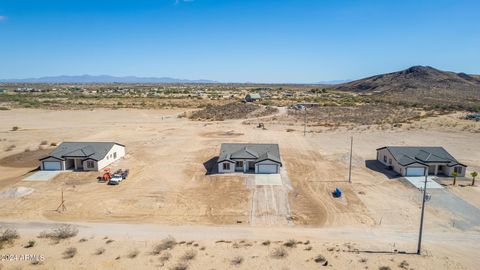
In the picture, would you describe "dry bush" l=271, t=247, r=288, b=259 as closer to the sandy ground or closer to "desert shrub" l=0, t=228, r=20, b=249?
the sandy ground

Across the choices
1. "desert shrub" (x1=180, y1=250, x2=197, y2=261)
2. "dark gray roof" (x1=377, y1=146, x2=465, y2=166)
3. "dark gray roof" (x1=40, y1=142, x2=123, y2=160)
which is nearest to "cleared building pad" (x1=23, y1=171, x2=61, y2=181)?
"dark gray roof" (x1=40, y1=142, x2=123, y2=160)

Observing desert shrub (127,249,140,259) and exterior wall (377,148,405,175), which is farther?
exterior wall (377,148,405,175)

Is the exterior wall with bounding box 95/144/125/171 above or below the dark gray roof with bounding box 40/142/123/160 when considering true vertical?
below

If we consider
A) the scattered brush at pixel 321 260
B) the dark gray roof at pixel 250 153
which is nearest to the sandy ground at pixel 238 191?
the scattered brush at pixel 321 260

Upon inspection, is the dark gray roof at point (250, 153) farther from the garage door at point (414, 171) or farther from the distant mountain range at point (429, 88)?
the distant mountain range at point (429, 88)

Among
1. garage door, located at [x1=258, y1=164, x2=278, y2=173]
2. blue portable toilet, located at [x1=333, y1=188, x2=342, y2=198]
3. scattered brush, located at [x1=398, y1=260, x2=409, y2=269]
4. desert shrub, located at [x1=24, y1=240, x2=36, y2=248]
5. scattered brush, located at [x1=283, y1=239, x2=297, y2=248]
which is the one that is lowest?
desert shrub, located at [x1=24, y1=240, x2=36, y2=248]

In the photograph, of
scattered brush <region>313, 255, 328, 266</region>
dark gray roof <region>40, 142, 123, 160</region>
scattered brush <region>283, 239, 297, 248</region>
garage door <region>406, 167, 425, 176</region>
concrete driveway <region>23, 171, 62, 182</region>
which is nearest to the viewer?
scattered brush <region>313, 255, 328, 266</region>

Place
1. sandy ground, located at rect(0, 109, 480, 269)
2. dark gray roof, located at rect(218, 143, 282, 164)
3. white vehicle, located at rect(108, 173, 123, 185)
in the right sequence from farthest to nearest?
dark gray roof, located at rect(218, 143, 282, 164)
white vehicle, located at rect(108, 173, 123, 185)
sandy ground, located at rect(0, 109, 480, 269)
